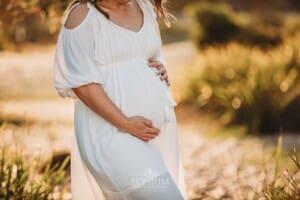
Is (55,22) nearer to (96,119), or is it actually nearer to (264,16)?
(96,119)

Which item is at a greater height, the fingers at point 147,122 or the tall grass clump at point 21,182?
the fingers at point 147,122

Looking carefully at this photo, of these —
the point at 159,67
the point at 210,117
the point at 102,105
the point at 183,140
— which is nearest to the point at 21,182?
the point at 159,67

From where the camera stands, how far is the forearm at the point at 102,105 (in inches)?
138

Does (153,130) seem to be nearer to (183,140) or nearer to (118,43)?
(118,43)

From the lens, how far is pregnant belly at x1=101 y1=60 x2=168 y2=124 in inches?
141

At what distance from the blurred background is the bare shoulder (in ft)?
4.92

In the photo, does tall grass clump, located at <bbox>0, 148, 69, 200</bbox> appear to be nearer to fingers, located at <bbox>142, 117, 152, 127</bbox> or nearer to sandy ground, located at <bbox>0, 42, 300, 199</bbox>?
sandy ground, located at <bbox>0, 42, 300, 199</bbox>

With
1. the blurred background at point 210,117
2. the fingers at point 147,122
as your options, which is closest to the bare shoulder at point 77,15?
the fingers at point 147,122

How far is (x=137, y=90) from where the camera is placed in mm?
3619

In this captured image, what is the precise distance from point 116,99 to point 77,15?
395mm

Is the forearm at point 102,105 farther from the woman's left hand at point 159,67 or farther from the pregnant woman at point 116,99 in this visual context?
the woman's left hand at point 159,67

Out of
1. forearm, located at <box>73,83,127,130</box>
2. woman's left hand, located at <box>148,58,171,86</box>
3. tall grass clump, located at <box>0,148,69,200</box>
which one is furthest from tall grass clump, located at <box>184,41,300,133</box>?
forearm, located at <box>73,83,127,130</box>

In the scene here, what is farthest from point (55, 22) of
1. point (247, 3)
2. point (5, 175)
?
point (247, 3)

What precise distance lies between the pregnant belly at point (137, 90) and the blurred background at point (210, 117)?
3.32ft
